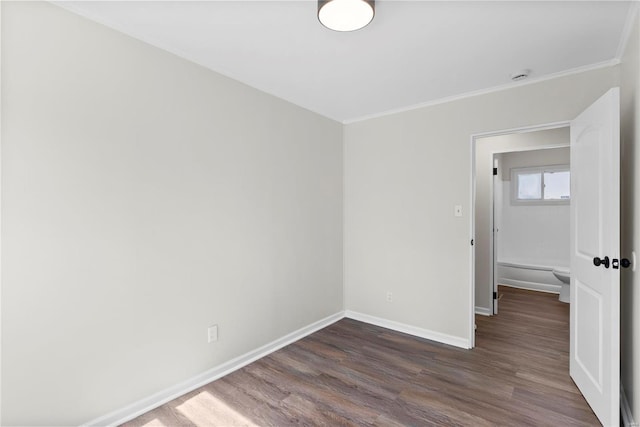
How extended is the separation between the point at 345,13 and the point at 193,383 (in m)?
2.68

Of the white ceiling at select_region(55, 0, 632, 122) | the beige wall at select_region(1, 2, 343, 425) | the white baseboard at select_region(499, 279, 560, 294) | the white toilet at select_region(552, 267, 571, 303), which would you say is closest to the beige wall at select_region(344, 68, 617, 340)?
the white ceiling at select_region(55, 0, 632, 122)

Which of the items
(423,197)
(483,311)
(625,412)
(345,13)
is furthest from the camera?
(483,311)

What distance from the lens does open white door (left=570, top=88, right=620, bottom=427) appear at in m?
1.84

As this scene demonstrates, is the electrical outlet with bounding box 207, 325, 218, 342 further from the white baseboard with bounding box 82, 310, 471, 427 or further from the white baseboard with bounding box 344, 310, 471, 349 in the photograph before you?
the white baseboard with bounding box 344, 310, 471, 349

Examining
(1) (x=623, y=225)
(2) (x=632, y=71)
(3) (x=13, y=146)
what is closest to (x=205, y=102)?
(3) (x=13, y=146)

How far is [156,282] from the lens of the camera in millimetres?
2146

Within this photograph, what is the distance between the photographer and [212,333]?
247 centimetres

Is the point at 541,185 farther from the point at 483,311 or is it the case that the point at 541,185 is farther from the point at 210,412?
the point at 210,412

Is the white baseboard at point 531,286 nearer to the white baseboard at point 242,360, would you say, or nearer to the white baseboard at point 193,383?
the white baseboard at point 242,360

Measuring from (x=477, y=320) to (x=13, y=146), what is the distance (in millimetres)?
4404

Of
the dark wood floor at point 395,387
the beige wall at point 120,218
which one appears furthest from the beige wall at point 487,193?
the beige wall at point 120,218

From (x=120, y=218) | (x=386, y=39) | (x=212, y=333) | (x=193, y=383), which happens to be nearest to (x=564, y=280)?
(x=386, y=39)

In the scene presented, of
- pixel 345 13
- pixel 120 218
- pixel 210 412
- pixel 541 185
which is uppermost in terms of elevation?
pixel 345 13

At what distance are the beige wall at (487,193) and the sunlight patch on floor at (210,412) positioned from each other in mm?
3248
